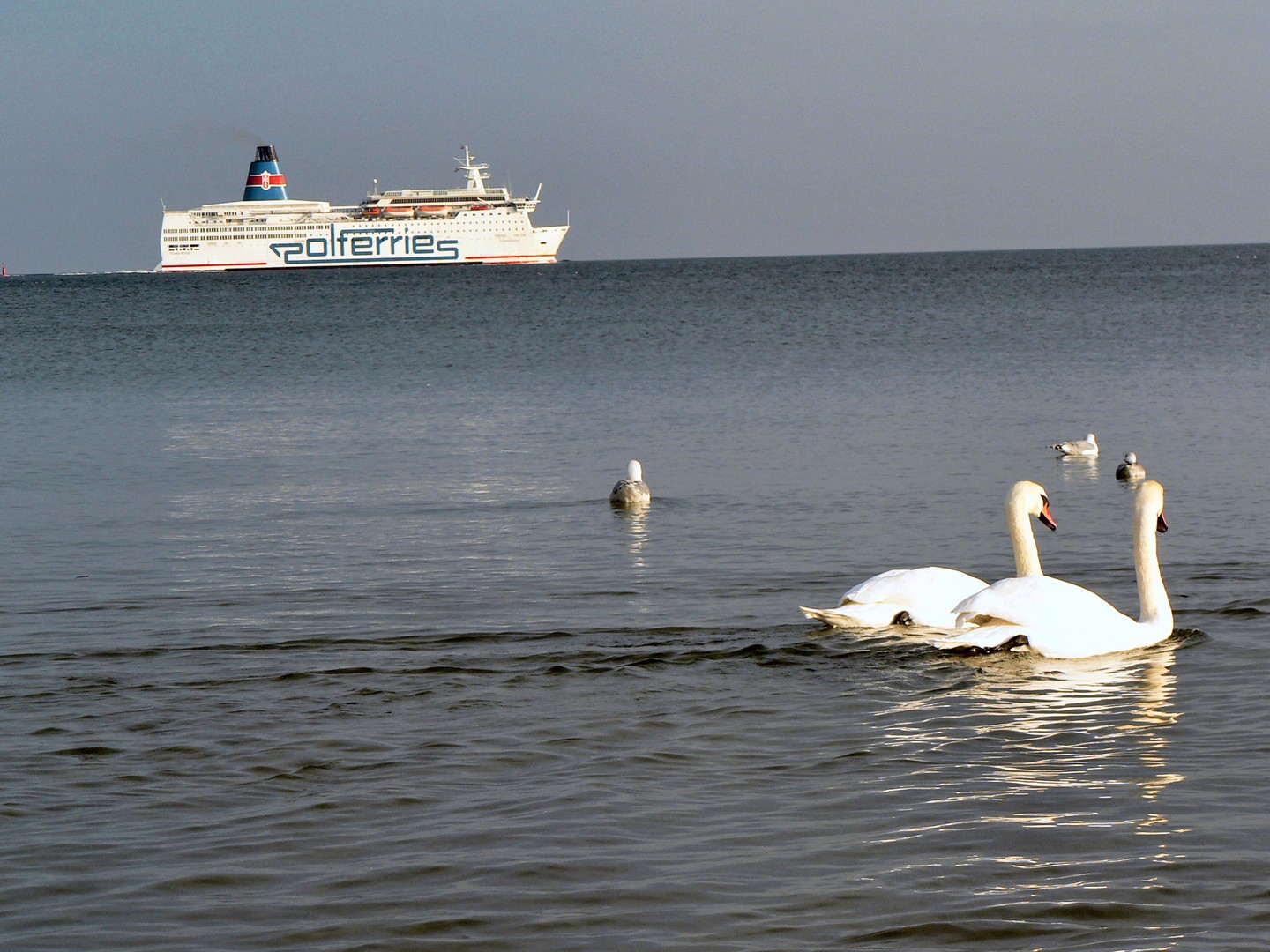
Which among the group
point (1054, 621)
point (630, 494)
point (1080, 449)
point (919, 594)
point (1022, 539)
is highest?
point (1080, 449)

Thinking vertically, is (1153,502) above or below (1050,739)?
above

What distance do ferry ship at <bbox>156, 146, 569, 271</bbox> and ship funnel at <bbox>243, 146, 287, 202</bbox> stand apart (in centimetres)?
6

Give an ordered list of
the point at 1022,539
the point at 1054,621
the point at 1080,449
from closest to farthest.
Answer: the point at 1054,621 → the point at 1022,539 → the point at 1080,449

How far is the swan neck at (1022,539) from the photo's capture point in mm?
8773

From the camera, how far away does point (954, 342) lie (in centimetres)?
3453

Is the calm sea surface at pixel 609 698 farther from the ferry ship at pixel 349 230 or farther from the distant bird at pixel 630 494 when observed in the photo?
the ferry ship at pixel 349 230

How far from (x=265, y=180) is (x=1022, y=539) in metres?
116

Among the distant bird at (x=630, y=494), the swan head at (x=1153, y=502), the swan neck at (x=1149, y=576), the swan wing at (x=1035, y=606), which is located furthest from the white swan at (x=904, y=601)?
the distant bird at (x=630, y=494)

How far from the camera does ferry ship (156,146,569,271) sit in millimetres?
115812

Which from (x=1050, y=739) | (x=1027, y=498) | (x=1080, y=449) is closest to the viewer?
(x=1050, y=739)

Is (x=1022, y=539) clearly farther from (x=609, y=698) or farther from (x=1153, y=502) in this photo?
(x=609, y=698)

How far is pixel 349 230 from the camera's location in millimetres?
115812

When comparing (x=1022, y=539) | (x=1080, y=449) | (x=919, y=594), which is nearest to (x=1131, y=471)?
(x=1080, y=449)

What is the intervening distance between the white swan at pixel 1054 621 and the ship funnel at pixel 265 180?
116 metres
